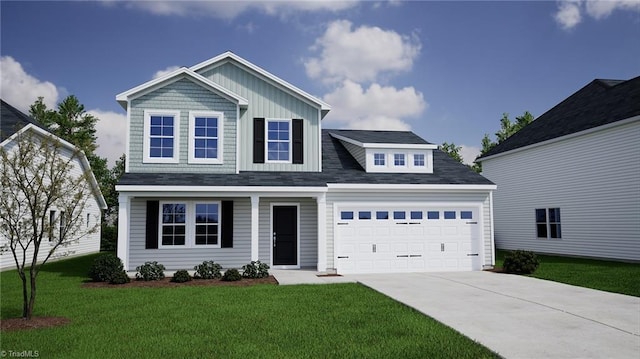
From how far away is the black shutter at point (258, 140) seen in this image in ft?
54.9

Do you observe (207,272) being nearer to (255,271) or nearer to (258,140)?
(255,271)

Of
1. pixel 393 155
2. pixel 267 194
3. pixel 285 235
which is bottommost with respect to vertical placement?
pixel 285 235

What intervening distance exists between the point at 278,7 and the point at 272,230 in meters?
7.77

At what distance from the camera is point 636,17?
816 inches

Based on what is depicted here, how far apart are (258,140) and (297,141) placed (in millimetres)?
1434

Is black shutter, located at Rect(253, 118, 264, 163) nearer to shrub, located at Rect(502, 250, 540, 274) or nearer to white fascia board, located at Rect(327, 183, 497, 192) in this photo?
white fascia board, located at Rect(327, 183, 497, 192)

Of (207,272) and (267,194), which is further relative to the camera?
(267,194)

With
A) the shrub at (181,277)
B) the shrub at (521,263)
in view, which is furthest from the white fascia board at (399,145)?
the shrub at (181,277)

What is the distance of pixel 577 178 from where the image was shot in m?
20.7

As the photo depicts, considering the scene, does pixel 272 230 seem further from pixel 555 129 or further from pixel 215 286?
pixel 555 129

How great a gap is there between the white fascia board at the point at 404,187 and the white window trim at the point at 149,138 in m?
5.39

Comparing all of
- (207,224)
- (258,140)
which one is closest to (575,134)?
(258,140)

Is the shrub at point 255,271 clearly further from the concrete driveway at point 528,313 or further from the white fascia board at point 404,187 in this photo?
the white fascia board at point 404,187

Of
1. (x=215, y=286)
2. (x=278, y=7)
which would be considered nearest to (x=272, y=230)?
(x=215, y=286)
